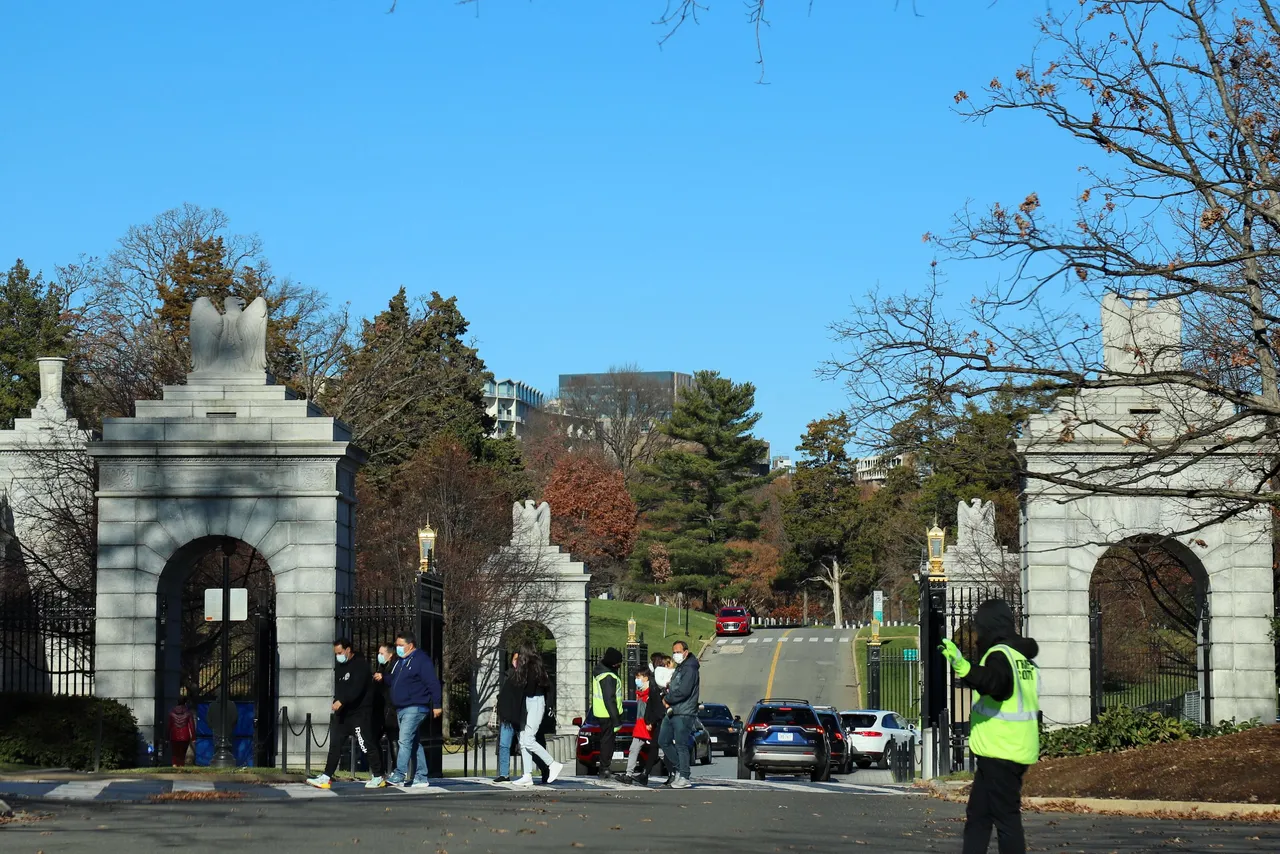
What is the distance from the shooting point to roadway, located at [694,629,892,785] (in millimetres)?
69938

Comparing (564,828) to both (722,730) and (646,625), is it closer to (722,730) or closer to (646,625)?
(722,730)

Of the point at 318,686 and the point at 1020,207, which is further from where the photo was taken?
the point at 318,686

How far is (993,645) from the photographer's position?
10.7 m

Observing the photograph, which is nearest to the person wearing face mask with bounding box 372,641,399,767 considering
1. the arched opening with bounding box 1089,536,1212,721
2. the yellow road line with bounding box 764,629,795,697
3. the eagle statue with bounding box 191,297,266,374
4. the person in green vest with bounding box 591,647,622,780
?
the person in green vest with bounding box 591,647,622,780

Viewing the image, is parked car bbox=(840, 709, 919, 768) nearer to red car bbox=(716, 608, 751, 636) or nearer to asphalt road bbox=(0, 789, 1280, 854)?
asphalt road bbox=(0, 789, 1280, 854)

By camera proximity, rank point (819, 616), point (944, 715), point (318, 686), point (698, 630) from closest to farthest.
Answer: point (318, 686)
point (944, 715)
point (698, 630)
point (819, 616)

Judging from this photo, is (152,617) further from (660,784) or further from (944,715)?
(944,715)

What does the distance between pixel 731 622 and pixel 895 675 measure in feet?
68.0

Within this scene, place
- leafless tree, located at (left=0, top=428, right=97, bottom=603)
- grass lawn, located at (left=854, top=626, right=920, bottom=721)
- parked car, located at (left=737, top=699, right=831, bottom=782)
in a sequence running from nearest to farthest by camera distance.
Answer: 1. parked car, located at (left=737, top=699, right=831, bottom=782)
2. leafless tree, located at (left=0, top=428, right=97, bottom=603)
3. grass lawn, located at (left=854, top=626, right=920, bottom=721)

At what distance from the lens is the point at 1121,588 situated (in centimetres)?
4641

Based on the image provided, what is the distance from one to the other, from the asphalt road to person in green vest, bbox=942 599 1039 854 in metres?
2.44

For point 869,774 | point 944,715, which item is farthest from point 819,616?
point 944,715

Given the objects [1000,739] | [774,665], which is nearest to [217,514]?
[1000,739]

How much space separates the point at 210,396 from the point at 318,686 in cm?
431
